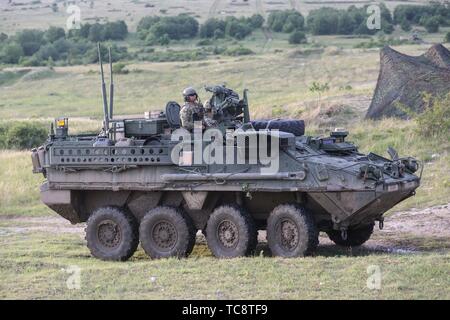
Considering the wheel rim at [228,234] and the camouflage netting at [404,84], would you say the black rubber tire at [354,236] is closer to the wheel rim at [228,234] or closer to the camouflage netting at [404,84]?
the wheel rim at [228,234]

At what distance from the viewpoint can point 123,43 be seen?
64812 mm

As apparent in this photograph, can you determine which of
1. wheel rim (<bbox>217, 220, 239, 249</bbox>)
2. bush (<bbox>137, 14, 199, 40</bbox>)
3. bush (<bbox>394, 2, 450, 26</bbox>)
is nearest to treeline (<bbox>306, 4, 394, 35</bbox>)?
bush (<bbox>394, 2, 450, 26</bbox>)

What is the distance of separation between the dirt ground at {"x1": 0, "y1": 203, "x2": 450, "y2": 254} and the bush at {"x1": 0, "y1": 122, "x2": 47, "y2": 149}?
923cm

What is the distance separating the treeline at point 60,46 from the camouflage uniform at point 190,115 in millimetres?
41635

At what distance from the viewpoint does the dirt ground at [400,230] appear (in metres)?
16.7

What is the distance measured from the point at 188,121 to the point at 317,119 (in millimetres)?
12065

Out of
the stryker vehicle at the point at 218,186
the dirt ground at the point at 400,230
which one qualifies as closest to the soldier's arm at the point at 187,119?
the stryker vehicle at the point at 218,186

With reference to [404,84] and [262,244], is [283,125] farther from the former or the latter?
[404,84]

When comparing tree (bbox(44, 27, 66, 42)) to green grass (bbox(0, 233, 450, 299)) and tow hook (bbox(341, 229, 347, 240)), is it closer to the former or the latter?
green grass (bbox(0, 233, 450, 299))

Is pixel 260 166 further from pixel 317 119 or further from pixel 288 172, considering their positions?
pixel 317 119

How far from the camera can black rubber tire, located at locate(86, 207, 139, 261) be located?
16.4 m
